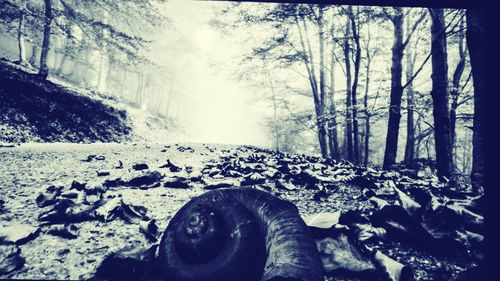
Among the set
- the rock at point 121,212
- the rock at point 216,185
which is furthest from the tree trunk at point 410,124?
the rock at point 121,212

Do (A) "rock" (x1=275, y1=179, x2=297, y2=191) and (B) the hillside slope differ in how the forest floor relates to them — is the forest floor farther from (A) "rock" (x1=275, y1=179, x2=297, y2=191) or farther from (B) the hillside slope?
(B) the hillside slope

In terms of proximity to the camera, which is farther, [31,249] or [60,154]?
[60,154]

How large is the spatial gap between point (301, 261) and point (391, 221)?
3.44 feet

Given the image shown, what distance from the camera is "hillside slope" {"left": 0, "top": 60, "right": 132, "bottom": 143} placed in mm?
7785

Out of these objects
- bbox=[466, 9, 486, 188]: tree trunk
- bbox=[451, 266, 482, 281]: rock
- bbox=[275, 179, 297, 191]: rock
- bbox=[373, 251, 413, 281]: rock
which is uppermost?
bbox=[466, 9, 486, 188]: tree trunk

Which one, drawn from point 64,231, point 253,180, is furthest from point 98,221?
point 253,180

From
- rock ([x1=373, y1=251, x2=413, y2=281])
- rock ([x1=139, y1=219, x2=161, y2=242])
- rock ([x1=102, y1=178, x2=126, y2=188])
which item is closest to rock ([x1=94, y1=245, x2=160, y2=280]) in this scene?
rock ([x1=139, y1=219, x2=161, y2=242])

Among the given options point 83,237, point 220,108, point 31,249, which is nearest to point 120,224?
point 83,237

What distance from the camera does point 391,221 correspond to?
6.09 ft

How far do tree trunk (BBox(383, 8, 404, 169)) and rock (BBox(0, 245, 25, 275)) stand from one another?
6.83 m

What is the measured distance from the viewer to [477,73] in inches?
99.3

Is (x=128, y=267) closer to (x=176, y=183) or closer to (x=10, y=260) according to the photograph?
(x=10, y=260)

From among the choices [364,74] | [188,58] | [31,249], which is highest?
[188,58]

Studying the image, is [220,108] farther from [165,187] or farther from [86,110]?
[165,187]
